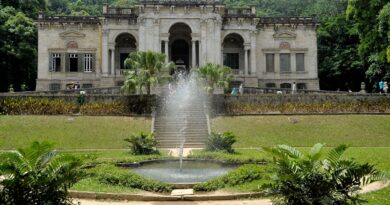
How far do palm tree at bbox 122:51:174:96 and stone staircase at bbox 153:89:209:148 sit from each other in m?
2.16

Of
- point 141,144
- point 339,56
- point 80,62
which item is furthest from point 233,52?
point 141,144

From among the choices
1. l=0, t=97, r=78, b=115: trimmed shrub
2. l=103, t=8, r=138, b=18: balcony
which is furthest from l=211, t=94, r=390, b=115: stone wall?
l=103, t=8, r=138, b=18: balcony

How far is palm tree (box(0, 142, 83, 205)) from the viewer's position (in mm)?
9461

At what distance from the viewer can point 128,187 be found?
13.5 metres

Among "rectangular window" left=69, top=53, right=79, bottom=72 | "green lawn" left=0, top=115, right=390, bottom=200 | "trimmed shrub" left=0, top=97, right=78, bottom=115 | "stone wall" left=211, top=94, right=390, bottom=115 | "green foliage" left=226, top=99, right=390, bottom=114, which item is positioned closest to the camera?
"green lawn" left=0, top=115, right=390, bottom=200

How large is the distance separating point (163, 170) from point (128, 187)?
4.11 meters

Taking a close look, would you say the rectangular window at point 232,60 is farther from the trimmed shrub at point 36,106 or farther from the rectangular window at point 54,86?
the trimmed shrub at point 36,106

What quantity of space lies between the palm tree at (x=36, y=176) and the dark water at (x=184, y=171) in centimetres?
560

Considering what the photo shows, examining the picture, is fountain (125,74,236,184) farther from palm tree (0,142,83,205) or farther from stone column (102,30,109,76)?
stone column (102,30,109,76)

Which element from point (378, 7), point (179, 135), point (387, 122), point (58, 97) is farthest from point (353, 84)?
point (58, 97)

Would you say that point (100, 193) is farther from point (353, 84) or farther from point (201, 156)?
point (353, 84)

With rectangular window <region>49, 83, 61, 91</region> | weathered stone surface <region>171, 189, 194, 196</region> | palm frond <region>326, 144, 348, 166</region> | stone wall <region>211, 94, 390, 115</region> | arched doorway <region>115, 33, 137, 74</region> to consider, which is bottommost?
weathered stone surface <region>171, 189, 194, 196</region>

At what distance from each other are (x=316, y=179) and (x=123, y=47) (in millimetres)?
41871

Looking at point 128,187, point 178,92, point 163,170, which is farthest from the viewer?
point 178,92
